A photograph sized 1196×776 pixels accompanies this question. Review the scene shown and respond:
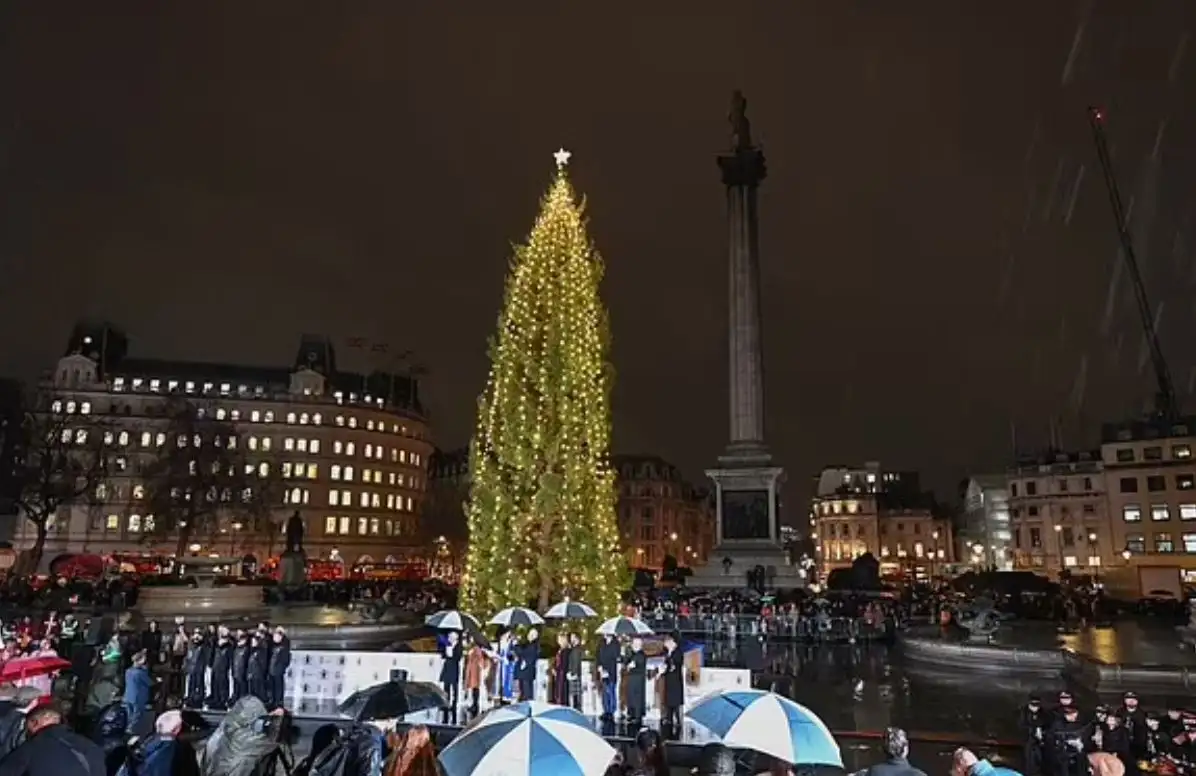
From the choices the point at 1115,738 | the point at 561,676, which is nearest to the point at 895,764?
the point at 1115,738

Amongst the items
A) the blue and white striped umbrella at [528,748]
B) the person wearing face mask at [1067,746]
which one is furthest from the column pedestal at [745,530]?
the blue and white striped umbrella at [528,748]

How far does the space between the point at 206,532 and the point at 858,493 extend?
102 meters

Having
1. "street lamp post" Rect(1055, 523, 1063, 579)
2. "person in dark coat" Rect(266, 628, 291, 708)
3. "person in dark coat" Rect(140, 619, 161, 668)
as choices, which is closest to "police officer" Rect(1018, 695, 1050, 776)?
"person in dark coat" Rect(266, 628, 291, 708)

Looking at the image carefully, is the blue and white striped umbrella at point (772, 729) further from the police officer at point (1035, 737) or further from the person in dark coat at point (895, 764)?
the police officer at point (1035, 737)

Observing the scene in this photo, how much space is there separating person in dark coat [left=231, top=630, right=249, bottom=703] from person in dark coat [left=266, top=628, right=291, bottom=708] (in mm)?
530

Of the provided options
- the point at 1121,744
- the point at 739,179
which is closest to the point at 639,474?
the point at 739,179

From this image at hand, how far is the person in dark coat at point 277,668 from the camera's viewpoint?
17.0 m

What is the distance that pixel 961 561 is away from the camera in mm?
139750

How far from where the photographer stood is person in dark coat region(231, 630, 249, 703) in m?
17.4

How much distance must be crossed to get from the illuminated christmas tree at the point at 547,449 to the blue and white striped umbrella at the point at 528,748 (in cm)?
1302

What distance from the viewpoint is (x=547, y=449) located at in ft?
68.3

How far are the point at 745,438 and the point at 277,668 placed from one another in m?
41.5

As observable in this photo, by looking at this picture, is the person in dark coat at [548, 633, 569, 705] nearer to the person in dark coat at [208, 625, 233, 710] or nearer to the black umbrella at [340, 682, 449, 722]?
the black umbrella at [340, 682, 449, 722]

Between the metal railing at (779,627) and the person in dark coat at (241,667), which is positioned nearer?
the person in dark coat at (241,667)
